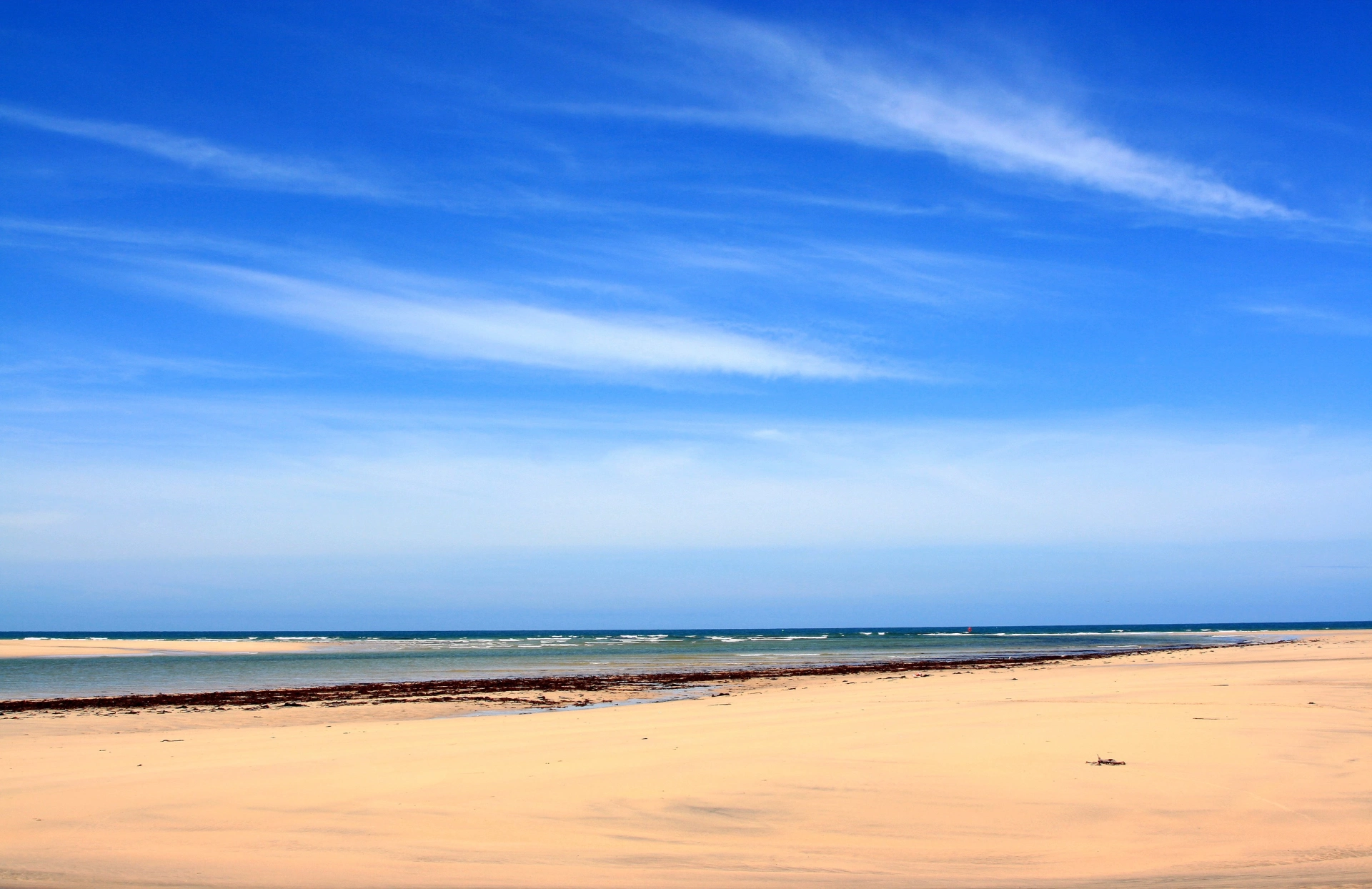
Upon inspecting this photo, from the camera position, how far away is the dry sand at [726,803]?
704cm

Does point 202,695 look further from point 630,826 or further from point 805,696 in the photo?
point 630,826

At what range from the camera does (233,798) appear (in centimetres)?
973

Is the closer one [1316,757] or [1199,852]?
[1199,852]

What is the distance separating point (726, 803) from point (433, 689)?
67.1ft

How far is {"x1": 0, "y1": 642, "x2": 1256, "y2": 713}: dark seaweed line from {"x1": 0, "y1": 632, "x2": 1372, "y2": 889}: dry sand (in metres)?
7.53

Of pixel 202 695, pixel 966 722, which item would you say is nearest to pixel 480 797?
pixel 966 722

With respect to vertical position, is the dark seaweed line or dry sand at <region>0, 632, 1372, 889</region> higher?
dry sand at <region>0, 632, 1372, 889</region>

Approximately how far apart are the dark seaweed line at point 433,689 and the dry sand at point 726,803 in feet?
24.7

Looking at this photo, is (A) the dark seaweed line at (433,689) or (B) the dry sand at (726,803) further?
(A) the dark seaweed line at (433,689)

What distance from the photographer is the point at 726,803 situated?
923 centimetres

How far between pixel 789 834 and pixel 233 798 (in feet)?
19.8

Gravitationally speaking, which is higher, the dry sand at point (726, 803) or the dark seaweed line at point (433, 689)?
the dry sand at point (726, 803)

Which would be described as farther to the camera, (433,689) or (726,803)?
(433,689)

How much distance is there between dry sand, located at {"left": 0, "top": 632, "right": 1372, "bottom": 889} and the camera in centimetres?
704
